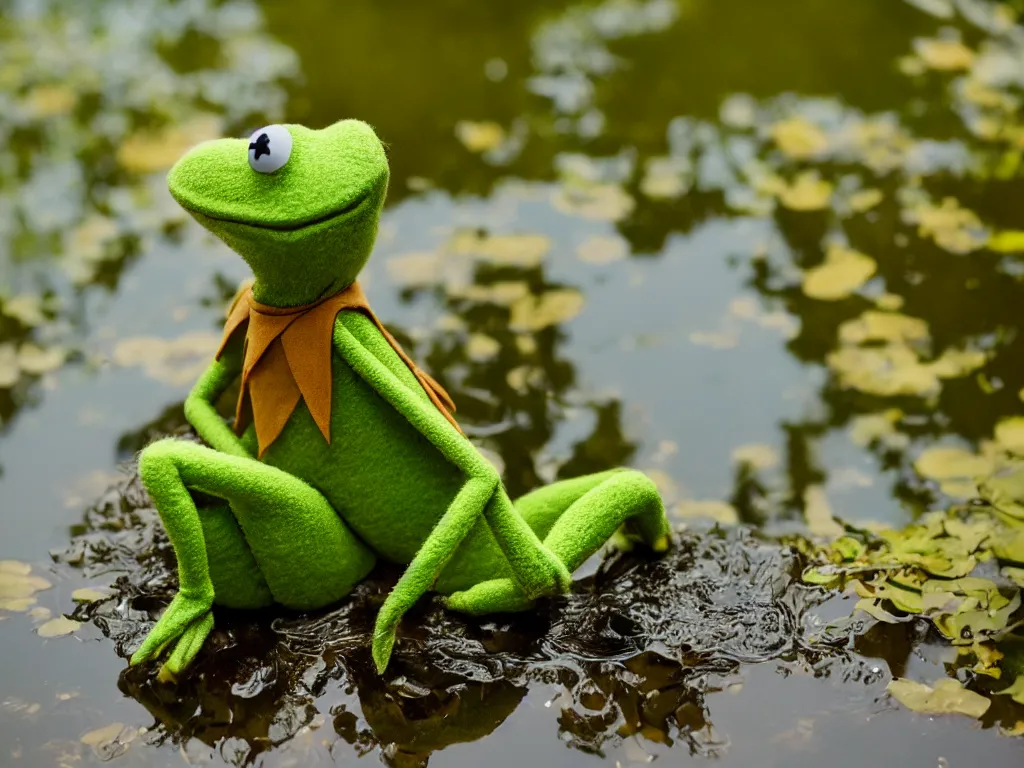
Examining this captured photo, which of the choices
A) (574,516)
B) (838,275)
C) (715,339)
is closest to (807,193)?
(838,275)

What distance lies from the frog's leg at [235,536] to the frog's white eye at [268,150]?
428 millimetres

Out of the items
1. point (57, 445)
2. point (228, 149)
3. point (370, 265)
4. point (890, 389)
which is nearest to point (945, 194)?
point (890, 389)

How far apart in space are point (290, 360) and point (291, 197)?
257 millimetres

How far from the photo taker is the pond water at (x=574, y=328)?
1732 mm

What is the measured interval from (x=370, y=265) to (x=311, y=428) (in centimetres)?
126

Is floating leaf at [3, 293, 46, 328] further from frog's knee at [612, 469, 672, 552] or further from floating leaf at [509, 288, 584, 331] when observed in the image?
frog's knee at [612, 469, 672, 552]

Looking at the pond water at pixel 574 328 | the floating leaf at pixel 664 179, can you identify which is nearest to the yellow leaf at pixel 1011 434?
the pond water at pixel 574 328

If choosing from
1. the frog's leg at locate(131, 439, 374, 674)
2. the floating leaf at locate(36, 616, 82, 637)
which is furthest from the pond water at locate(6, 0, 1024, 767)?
the frog's leg at locate(131, 439, 374, 674)

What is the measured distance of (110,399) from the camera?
7.93 feet

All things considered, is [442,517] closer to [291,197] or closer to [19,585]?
[291,197]

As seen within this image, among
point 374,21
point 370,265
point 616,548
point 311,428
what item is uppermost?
point 374,21

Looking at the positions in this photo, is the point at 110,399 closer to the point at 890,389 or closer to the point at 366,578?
the point at 366,578

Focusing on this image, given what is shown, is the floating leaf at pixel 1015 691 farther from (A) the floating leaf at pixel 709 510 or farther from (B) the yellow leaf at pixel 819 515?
(A) the floating leaf at pixel 709 510

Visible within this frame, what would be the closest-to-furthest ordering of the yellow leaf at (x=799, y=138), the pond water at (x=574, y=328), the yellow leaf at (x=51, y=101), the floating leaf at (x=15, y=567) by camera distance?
the pond water at (x=574, y=328)
the floating leaf at (x=15, y=567)
the yellow leaf at (x=799, y=138)
the yellow leaf at (x=51, y=101)
